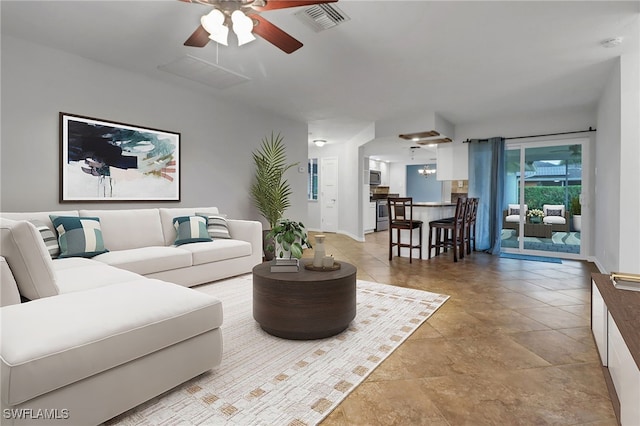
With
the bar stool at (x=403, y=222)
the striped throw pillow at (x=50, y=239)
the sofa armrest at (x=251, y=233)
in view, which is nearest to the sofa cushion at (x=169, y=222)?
the sofa armrest at (x=251, y=233)

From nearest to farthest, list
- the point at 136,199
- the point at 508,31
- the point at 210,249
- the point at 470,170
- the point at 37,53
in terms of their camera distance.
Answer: the point at 508,31, the point at 37,53, the point at 210,249, the point at 136,199, the point at 470,170

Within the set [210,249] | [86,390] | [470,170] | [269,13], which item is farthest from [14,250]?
[470,170]

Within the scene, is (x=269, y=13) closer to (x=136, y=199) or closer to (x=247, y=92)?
(x=247, y=92)

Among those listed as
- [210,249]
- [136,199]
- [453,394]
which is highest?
[136,199]

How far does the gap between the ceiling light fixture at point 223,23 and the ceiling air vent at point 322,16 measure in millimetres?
614

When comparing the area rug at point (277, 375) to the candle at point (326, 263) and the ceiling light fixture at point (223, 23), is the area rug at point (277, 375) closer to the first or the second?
the candle at point (326, 263)

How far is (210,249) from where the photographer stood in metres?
3.62

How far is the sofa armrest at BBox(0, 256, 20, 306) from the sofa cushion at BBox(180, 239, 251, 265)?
1.90 m

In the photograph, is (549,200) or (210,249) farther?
(549,200)

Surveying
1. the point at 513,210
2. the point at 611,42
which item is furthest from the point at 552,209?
the point at 611,42

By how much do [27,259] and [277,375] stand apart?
1382mm

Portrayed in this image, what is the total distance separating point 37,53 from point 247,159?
108 inches

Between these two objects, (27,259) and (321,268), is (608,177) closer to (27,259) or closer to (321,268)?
(321,268)

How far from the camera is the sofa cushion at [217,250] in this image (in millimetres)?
3545
